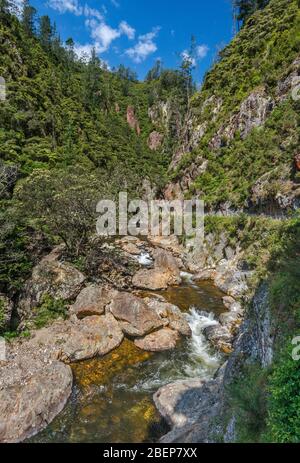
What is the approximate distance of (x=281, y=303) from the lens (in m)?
5.98

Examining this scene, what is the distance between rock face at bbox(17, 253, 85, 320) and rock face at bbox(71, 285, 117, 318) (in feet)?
2.26

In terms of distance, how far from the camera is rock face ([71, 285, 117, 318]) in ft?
44.0

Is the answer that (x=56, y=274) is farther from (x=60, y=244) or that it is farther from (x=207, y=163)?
(x=207, y=163)

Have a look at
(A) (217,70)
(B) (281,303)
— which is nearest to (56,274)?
(B) (281,303)

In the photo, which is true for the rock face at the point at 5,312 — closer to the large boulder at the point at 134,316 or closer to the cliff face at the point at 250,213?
the large boulder at the point at 134,316

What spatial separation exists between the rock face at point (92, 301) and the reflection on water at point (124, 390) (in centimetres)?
245

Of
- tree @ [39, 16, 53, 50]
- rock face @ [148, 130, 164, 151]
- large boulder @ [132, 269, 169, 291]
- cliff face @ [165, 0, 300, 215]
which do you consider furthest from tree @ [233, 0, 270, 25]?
large boulder @ [132, 269, 169, 291]

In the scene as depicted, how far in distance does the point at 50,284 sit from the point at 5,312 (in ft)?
8.28

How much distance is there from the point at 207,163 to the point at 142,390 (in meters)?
33.9

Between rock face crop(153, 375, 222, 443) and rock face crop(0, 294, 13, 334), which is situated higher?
rock face crop(0, 294, 13, 334)

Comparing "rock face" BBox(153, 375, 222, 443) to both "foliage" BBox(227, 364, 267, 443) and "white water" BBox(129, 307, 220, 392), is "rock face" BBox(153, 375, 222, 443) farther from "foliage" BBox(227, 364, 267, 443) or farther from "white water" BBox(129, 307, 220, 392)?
"foliage" BBox(227, 364, 267, 443)

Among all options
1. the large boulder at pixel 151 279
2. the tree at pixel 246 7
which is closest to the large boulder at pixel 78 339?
the large boulder at pixel 151 279

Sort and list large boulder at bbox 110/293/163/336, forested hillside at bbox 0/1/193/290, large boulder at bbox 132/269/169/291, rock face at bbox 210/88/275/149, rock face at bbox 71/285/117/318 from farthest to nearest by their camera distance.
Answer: rock face at bbox 210/88/275/149
large boulder at bbox 132/269/169/291
forested hillside at bbox 0/1/193/290
rock face at bbox 71/285/117/318
large boulder at bbox 110/293/163/336

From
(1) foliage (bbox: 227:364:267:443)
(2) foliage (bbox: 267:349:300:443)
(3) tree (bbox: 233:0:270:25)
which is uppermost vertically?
(3) tree (bbox: 233:0:270:25)
